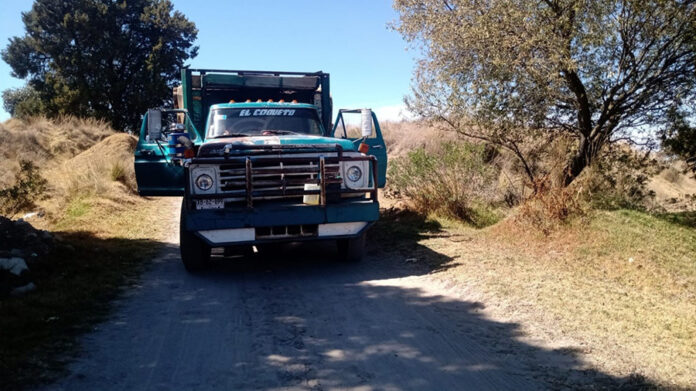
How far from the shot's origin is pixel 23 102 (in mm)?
33781

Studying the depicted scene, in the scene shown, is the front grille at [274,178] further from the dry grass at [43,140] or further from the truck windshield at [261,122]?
the dry grass at [43,140]

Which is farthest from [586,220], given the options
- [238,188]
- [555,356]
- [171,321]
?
[171,321]

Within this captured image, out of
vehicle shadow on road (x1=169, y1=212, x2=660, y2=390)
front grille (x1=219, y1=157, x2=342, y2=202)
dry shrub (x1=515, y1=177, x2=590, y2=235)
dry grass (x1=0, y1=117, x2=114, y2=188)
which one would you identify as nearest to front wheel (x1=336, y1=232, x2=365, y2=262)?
vehicle shadow on road (x1=169, y1=212, x2=660, y2=390)

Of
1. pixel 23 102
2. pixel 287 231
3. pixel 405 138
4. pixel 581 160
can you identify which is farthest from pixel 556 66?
pixel 23 102

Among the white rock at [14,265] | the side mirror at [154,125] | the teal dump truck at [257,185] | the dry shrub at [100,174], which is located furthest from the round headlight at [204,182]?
the dry shrub at [100,174]

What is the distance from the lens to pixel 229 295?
5.96 meters

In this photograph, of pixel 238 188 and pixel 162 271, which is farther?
pixel 162 271

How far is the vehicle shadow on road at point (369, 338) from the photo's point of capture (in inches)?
149

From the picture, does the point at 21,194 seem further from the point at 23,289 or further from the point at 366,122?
the point at 366,122

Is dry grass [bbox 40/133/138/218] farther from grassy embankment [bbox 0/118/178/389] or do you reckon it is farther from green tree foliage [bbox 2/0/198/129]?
green tree foliage [bbox 2/0/198/129]

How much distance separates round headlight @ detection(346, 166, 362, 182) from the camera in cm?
697

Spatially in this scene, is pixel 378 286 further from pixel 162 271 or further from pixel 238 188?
pixel 162 271

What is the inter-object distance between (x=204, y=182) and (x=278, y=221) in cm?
99

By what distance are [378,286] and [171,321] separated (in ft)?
7.69
